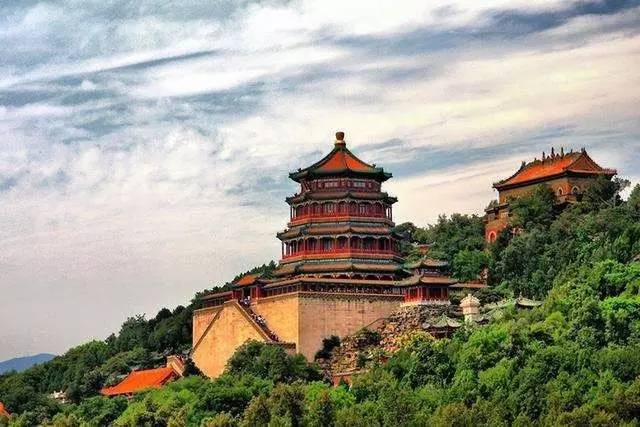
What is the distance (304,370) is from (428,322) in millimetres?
5372

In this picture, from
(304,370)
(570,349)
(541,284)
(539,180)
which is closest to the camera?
(570,349)

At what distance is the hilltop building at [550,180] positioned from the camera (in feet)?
232

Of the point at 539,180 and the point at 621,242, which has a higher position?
the point at 539,180

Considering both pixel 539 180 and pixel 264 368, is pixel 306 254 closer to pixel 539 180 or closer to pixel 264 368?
pixel 264 368

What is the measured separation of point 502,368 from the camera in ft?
165

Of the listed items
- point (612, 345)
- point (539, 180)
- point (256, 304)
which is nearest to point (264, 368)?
point (256, 304)

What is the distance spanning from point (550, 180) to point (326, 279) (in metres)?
14.7

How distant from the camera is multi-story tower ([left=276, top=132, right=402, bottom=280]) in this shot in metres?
64.7

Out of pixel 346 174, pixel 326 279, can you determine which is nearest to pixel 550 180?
pixel 346 174

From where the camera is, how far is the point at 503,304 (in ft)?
199

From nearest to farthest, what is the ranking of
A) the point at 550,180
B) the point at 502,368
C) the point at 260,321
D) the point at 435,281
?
the point at 502,368
the point at 435,281
the point at 260,321
the point at 550,180

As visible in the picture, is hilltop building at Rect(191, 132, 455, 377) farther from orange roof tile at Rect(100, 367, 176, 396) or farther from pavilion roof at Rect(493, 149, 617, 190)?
pavilion roof at Rect(493, 149, 617, 190)

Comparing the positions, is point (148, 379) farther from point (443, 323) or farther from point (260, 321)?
point (443, 323)

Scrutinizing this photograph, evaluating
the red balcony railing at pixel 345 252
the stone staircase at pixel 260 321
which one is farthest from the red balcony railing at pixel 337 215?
the stone staircase at pixel 260 321
